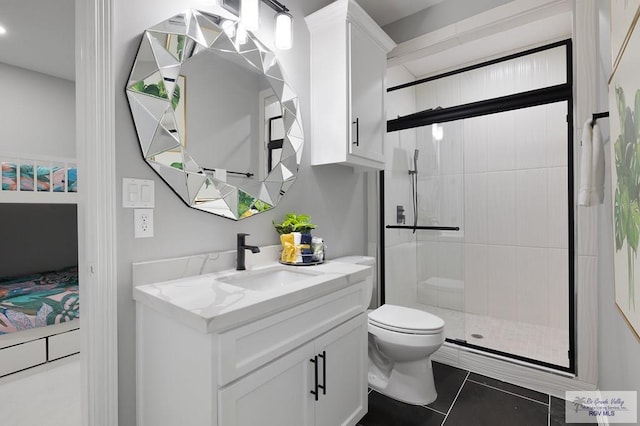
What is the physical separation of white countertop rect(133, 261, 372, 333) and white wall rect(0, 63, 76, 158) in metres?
3.48

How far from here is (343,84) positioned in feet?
6.30

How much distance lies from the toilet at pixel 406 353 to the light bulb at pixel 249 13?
1.79 metres

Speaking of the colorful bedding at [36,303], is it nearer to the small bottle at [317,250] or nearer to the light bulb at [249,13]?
the small bottle at [317,250]

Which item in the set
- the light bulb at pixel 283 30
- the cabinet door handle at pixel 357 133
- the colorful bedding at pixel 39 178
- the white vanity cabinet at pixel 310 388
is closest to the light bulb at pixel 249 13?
the light bulb at pixel 283 30

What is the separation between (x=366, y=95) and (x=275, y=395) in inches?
70.9

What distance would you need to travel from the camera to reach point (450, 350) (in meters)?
2.27

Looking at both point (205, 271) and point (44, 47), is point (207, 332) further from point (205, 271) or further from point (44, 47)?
point (44, 47)

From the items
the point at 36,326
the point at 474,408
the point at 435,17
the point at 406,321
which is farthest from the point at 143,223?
the point at 435,17

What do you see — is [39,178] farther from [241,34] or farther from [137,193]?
[241,34]

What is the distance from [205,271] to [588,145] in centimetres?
173

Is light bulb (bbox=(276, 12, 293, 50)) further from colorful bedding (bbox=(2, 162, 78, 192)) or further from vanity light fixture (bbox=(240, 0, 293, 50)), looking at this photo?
colorful bedding (bbox=(2, 162, 78, 192))

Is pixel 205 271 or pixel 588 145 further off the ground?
pixel 588 145

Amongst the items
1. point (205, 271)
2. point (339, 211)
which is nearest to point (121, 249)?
point (205, 271)

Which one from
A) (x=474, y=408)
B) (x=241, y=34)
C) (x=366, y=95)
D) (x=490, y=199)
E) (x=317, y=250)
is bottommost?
(x=474, y=408)
